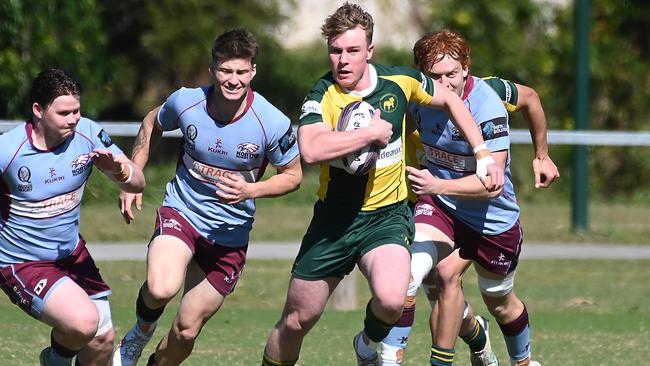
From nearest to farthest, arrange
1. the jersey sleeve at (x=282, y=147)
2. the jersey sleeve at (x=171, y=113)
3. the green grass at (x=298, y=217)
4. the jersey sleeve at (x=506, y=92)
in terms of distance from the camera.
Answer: the jersey sleeve at (x=282, y=147), the jersey sleeve at (x=171, y=113), the jersey sleeve at (x=506, y=92), the green grass at (x=298, y=217)

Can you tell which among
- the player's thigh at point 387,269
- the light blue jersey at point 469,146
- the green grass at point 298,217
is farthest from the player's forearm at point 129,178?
the green grass at point 298,217

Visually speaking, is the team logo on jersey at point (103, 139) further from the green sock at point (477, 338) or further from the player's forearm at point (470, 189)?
the green sock at point (477, 338)

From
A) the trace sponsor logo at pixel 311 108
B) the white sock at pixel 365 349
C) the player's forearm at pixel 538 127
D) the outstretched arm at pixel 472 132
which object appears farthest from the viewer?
the player's forearm at pixel 538 127

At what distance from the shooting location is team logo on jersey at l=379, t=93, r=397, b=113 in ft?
23.1

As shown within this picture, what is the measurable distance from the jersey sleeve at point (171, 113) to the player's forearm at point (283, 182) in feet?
2.23

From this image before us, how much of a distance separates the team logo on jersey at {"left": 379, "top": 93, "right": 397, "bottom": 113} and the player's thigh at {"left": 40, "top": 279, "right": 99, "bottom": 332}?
1.84 m

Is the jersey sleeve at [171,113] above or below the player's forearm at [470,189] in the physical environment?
above

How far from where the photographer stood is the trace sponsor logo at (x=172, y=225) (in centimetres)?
748

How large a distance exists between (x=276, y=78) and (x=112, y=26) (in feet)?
9.63

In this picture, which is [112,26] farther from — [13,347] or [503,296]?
[503,296]

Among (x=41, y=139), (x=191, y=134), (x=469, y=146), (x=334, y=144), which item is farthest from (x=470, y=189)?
(x=41, y=139)

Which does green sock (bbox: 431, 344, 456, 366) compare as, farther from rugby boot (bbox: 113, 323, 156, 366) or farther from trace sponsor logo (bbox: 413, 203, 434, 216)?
rugby boot (bbox: 113, 323, 156, 366)

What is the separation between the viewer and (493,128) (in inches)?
307

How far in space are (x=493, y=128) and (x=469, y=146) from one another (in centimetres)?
21
